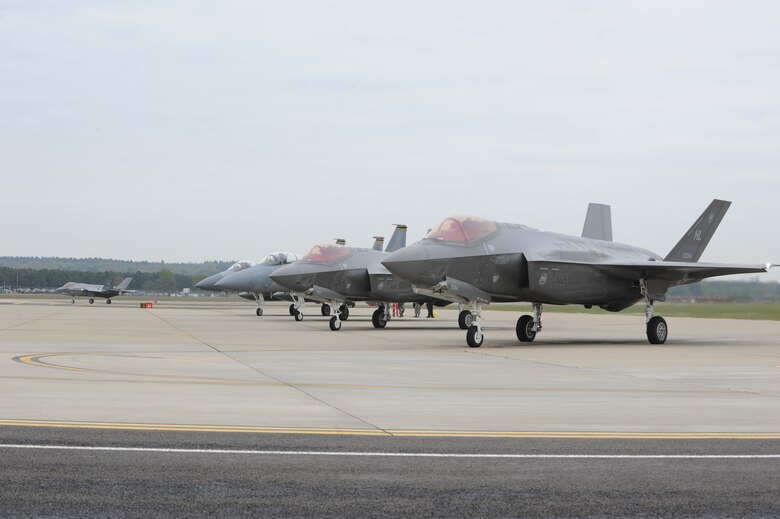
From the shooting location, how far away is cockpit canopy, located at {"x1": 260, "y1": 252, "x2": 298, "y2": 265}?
4991 centimetres

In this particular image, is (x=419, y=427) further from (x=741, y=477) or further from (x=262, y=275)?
(x=262, y=275)

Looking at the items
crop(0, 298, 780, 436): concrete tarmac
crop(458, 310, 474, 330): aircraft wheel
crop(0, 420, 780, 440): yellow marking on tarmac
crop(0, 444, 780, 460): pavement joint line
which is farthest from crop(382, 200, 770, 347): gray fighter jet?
crop(0, 444, 780, 460): pavement joint line

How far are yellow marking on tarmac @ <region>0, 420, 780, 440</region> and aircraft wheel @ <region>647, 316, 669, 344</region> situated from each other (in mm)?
17517

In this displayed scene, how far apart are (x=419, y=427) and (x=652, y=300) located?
773 inches

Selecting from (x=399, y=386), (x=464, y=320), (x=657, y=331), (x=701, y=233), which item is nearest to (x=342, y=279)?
(x=464, y=320)

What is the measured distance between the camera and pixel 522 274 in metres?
25.4

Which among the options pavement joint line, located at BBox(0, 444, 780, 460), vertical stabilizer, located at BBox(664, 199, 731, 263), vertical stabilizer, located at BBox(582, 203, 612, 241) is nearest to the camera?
pavement joint line, located at BBox(0, 444, 780, 460)

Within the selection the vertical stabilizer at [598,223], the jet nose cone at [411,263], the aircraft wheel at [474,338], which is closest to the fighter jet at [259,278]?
the vertical stabilizer at [598,223]

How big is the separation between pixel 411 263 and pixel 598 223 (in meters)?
11.3

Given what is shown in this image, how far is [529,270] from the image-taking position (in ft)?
82.7

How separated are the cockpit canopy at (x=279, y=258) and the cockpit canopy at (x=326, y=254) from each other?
498 inches

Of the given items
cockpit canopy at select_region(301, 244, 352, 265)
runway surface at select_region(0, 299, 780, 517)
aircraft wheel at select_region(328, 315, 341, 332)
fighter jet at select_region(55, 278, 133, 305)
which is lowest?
runway surface at select_region(0, 299, 780, 517)

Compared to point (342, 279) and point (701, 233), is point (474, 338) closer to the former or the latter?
point (701, 233)

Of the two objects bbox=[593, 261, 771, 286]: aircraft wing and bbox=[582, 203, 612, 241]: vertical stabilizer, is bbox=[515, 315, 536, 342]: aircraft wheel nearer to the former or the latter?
bbox=[593, 261, 771, 286]: aircraft wing
